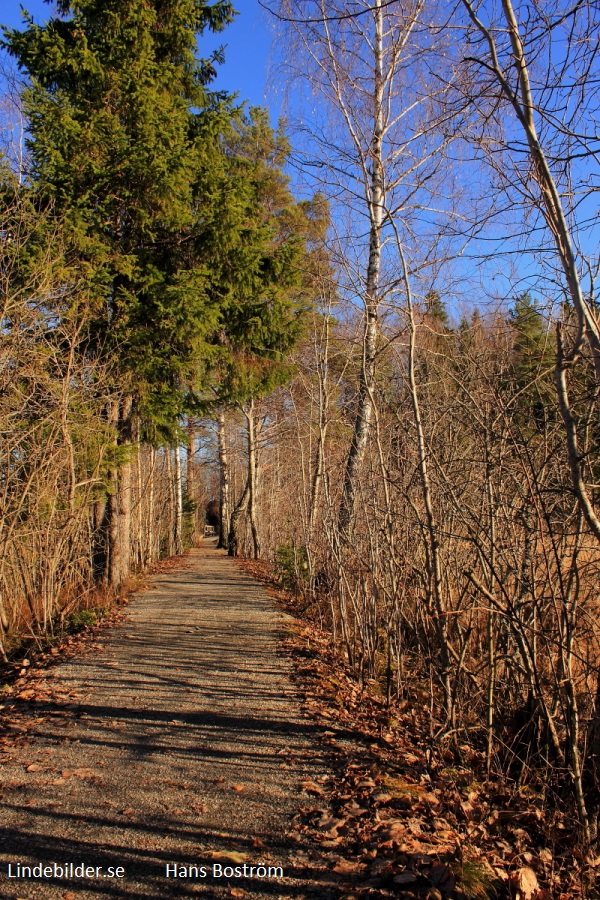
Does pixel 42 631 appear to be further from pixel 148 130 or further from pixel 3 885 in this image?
pixel 148 130

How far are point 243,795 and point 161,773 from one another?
24.0 inches

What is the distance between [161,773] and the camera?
4.05m

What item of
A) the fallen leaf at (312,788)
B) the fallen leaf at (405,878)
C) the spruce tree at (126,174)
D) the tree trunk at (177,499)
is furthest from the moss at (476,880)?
the tree trunk at (177,499)

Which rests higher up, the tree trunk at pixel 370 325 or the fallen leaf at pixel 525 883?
the tree trunk at pixel 370 325

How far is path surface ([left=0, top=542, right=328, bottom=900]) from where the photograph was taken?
3.04m

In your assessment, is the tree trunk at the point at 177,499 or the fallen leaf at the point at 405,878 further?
the tree trunk at the point at 177,499

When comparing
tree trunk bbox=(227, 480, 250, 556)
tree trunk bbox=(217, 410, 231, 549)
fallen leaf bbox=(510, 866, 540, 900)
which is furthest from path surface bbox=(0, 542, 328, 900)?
tree trunk bbox=(217, 410, 231, 549)

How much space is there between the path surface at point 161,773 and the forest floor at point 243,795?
0.5 inches

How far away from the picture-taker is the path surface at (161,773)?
304 centimetres

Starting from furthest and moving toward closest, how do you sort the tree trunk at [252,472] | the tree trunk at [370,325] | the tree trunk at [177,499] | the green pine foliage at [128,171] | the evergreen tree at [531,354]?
the tree trunk at [177,499], the tree trunk at [252,472], the green pine foliage at [128,171], the tree trunk at [370,325], the evergreen tree at [531,354]

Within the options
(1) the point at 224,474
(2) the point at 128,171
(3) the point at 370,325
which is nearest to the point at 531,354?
(3) the point at 370,325

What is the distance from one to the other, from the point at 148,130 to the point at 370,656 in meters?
8.87

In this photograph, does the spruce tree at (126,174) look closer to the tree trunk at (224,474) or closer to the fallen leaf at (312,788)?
the fallen leaf at (312,788)

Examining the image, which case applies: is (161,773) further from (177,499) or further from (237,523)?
(177,499)
